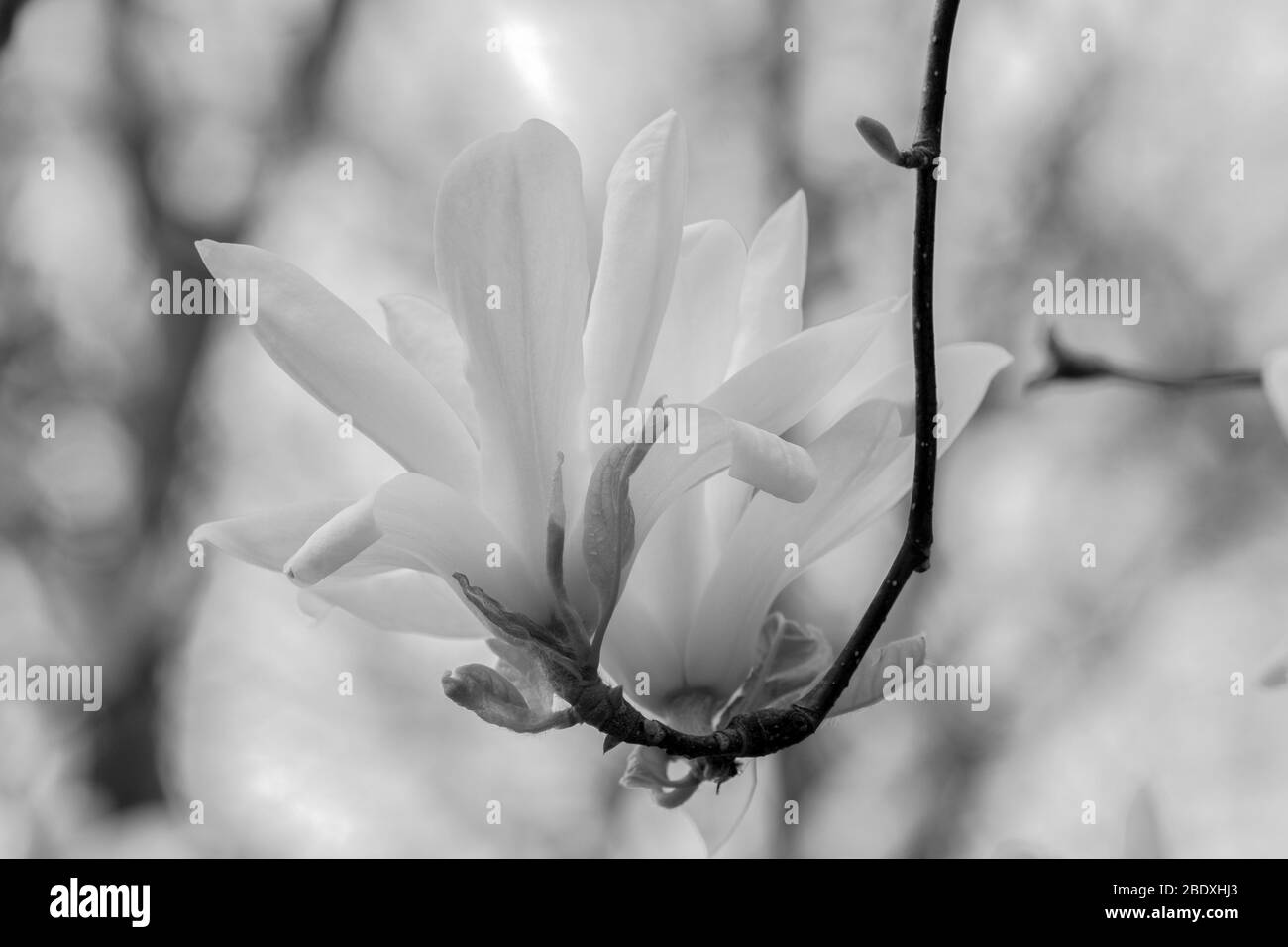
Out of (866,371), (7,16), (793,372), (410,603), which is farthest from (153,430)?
(793,372)

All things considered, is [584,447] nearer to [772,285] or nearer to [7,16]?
[772,285]

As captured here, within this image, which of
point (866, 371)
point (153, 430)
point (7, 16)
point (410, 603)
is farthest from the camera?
point (153, 430)

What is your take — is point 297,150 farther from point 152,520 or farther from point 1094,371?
point 1094,371

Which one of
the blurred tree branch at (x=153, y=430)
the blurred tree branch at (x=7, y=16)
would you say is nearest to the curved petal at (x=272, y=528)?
the blurred tree branch at (x=7, y=16)

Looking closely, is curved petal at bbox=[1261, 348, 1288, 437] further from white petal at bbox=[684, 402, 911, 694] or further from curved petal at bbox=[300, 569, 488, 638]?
curved petal at bbox=[300, 569, 488, 638]

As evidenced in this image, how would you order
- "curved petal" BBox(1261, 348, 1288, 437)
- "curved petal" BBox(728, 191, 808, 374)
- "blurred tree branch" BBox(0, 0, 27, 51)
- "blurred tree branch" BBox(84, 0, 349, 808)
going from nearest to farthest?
1. "curved petal" BBox(1261, 348, 1288, 437)
2. "curved petal" BBox(728, 191, 808, 374)
3. "blurred tree branch" BBox(0, 0, 27, 51)
4. "blurred tree branch" BBox(84, 0, 349, 808)

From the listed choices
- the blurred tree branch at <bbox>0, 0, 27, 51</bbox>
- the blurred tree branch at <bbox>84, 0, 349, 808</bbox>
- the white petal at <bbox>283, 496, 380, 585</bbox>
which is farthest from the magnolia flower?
the blurred tree branch at <bbox>84, 0, 349, 808</bbox>
